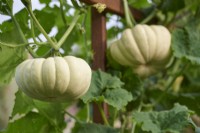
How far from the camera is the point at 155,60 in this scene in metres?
1.15

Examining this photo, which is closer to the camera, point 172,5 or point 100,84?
point 100,84

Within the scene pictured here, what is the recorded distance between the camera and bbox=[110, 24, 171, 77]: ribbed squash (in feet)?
3.67

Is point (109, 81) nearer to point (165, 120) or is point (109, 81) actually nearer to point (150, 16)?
point (165, 120)

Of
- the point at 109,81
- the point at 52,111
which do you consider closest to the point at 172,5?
the point at 109,81

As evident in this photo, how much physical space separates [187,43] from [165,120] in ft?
1.13

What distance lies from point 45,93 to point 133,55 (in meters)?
0.36

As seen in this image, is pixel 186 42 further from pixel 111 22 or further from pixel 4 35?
pixel 4 35

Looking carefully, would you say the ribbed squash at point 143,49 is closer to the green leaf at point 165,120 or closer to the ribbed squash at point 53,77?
the green leaf at point 165,120

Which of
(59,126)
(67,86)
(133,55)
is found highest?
(67,86)

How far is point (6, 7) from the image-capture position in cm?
91

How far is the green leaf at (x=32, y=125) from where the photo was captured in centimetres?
107

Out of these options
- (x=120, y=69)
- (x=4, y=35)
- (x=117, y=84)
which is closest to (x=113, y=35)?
(x=120, y=69)

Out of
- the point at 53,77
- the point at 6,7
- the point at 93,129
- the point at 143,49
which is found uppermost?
the point at 6,7

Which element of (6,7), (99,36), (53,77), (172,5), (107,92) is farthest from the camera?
(172,5)
